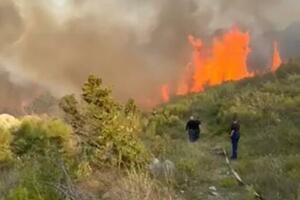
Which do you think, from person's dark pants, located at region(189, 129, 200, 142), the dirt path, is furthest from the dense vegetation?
person's dark pants, located at region(189, 129, 200, 142)

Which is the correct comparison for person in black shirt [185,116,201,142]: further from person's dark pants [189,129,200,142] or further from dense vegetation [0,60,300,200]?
dense vegetation [0,60,300,200]

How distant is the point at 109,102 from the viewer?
17.9 m

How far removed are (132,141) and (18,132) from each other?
40.2 ft

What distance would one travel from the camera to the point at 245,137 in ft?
91.9

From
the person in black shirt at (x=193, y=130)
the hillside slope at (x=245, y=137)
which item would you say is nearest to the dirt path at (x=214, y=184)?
the hillside slope at (x=245, y=137)

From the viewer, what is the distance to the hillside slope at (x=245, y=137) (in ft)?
52.9

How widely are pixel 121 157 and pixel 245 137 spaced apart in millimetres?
13210

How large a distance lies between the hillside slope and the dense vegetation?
0.15 feet

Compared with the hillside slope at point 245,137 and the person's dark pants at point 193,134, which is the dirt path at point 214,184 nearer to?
the hillside slope at point 245,137

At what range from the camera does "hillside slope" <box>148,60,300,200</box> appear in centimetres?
1611

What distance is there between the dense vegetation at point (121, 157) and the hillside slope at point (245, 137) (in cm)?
5

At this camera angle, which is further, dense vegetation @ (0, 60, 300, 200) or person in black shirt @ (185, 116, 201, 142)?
person in black shirt @ (185, 116, 201, 142)

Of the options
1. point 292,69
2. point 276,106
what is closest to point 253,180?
point 276,106

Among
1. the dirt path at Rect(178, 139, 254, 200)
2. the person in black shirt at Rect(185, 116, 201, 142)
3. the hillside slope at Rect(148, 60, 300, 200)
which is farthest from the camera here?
the person in black shirt at Rect(185, 116, 201, 142)
